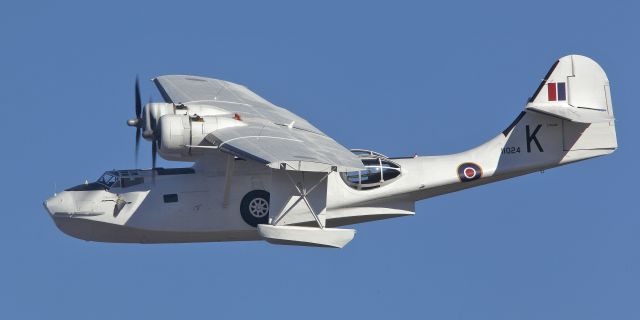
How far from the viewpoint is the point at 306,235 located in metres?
30.6

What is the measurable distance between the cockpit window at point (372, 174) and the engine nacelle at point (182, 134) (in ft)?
12.1

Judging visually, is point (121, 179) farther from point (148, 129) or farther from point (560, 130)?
point (560, 130)

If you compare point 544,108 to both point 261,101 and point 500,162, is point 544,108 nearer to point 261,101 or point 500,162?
point 500,162

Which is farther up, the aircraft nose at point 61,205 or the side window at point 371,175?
the side window at point 371,175

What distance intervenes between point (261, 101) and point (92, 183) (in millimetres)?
6740

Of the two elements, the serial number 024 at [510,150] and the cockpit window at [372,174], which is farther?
the serial number 024 at [510,150]

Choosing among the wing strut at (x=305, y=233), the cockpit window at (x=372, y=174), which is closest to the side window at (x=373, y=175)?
the cockpit window at (x=372, y=174)

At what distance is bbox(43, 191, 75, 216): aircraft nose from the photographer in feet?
105

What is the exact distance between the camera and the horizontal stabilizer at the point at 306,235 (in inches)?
1200

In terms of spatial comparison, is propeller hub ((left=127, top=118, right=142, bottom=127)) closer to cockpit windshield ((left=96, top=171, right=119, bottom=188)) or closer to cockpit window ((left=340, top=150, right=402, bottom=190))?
cockpit windshield ((left=96, top=171, right=119, bottom=188))

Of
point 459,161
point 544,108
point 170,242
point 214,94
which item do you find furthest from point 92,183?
point 544,108

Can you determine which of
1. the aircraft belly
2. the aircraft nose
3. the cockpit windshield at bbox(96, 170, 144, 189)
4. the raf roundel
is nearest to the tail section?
the raf roundel

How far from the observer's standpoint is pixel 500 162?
33906mm

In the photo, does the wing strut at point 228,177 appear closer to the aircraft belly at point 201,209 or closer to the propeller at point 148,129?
the aircraft belly at point 201,209
